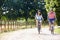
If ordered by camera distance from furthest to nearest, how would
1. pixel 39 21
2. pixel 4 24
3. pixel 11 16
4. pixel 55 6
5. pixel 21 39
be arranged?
pixel 11 16
pixel 55 6
pixel 4 24
pixel 39 21
pixel 21 39

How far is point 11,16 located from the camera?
5512 cm

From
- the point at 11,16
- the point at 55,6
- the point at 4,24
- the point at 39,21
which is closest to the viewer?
the point at 39,21

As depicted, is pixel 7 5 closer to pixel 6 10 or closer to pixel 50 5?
pixel 6 10

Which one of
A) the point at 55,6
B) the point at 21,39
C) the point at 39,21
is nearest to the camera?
the point at 21,39

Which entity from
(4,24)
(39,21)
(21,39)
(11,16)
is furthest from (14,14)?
(21,39)

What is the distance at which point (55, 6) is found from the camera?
3262 cm

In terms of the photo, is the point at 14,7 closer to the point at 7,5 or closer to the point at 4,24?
the point at 7,5

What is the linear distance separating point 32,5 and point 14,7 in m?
3.87

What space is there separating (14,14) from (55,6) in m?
→ 23.8

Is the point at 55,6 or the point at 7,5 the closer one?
the point at 55,6

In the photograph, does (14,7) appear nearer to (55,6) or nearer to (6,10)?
(6,10)

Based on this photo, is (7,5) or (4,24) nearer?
(4,24)

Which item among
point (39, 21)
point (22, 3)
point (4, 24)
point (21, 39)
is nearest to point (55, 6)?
point (4, 24)

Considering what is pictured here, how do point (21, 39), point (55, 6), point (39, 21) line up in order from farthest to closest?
point (55, 6) → point (39, 21) → point (21, 39)
